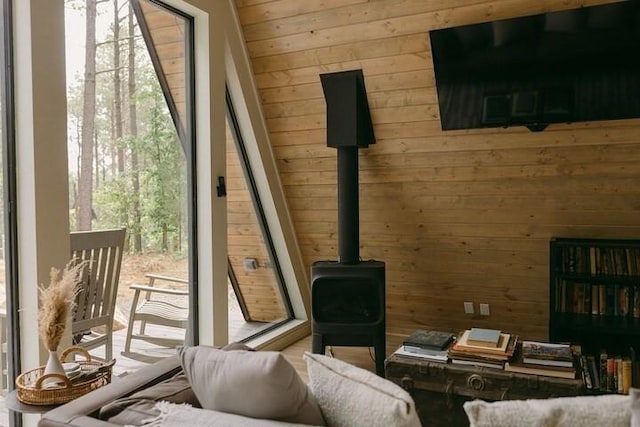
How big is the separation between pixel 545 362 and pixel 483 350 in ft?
0.95

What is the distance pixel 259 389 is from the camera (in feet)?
4.33

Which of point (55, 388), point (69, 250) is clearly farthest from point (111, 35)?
point (55, 388)

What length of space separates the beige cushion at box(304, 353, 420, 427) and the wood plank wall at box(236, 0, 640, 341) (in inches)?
97.0

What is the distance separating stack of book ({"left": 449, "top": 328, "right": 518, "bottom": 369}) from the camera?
8.58ft

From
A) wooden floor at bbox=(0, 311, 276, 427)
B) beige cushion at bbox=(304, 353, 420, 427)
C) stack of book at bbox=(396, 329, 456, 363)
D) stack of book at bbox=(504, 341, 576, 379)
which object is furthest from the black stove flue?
beige cushion at bbox=(304, 353, 420, 427)

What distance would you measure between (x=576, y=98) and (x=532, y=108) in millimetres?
239

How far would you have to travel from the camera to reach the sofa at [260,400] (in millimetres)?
1267

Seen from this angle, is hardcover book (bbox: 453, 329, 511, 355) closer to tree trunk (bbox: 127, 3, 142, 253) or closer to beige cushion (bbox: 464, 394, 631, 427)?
beige cushion (bbox: 464, 394, 631, 427)

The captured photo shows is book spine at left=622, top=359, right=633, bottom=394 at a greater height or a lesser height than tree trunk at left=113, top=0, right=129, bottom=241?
lesser

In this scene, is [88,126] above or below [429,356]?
above

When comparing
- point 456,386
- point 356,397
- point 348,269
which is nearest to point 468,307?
point 348,269

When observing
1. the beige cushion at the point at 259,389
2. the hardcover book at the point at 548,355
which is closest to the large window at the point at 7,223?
the beige cushion at the point at 259,389

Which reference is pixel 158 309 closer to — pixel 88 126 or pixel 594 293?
pixel 88 126

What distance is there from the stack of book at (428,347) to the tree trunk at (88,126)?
6.06 ft
